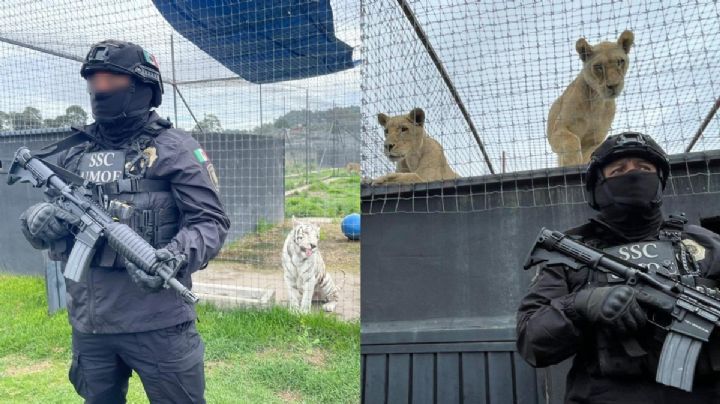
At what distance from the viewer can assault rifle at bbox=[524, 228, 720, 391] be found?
1.82 meters

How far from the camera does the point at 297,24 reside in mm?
4332

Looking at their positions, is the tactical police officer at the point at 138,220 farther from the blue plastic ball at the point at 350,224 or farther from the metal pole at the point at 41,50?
the blue plastic ball at the point at 350,224

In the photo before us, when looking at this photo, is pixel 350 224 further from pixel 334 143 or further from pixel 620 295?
pixel 620 295

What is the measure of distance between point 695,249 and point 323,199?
16.4ft

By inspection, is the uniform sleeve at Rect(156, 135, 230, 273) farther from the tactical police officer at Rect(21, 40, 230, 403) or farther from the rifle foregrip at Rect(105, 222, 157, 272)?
→ the rifle foregrip at Rect(105, 222, 157, 272)

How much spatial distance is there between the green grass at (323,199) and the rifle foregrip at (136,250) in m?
4.11

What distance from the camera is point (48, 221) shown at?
6.89ft

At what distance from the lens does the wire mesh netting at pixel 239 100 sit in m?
4.32

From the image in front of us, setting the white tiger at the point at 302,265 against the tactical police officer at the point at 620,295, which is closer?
the tactical police officer at the point at 620,295

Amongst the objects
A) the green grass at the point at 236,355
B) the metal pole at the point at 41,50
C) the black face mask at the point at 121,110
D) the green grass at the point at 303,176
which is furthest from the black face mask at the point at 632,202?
the metal pole at the point at 41,50

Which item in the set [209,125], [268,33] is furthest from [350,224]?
[268,33]

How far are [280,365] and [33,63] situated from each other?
3.53 m

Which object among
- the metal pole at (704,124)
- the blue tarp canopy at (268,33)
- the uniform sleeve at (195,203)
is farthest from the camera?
the blue tarp canopy at (268,33)

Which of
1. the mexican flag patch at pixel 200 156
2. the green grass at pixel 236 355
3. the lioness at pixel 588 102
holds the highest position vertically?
the lioness at pixel 588 102
